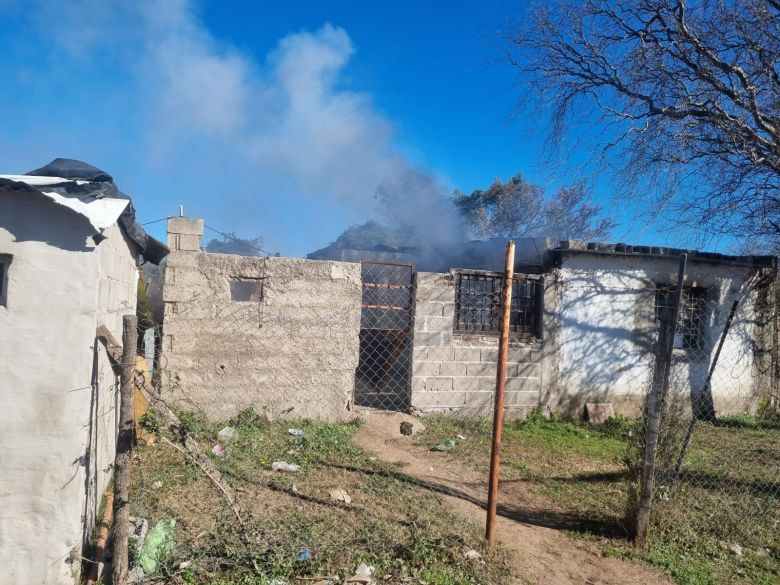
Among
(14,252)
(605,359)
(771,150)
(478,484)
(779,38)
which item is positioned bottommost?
(478,484)

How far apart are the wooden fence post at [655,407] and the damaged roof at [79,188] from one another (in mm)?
3995

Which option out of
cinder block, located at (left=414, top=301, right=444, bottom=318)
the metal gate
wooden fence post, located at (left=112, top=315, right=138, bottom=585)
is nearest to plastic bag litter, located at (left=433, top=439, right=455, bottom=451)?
the metal gate

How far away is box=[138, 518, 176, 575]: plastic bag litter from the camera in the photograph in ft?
10.9

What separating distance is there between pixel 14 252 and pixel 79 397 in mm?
908

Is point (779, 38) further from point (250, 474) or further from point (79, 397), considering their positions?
point (79, 397)

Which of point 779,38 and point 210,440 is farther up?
point 779,38

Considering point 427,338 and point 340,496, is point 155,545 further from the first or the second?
point 427,338

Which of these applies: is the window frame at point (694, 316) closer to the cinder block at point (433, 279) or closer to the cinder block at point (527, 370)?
the cinder block at point (527, 370)

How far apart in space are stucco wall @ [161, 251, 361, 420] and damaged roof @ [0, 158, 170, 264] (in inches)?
135

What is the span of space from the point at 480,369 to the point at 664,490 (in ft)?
13.3

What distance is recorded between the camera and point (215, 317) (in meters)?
6.98

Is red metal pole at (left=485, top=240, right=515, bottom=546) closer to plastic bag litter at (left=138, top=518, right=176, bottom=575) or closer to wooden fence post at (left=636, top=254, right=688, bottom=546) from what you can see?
wooden fence post at (left=636, top=254, right=688, bottom=546)

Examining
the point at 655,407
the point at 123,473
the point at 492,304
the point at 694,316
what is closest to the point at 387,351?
the point at 492,304

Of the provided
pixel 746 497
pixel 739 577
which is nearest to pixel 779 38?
pixel 746 497
